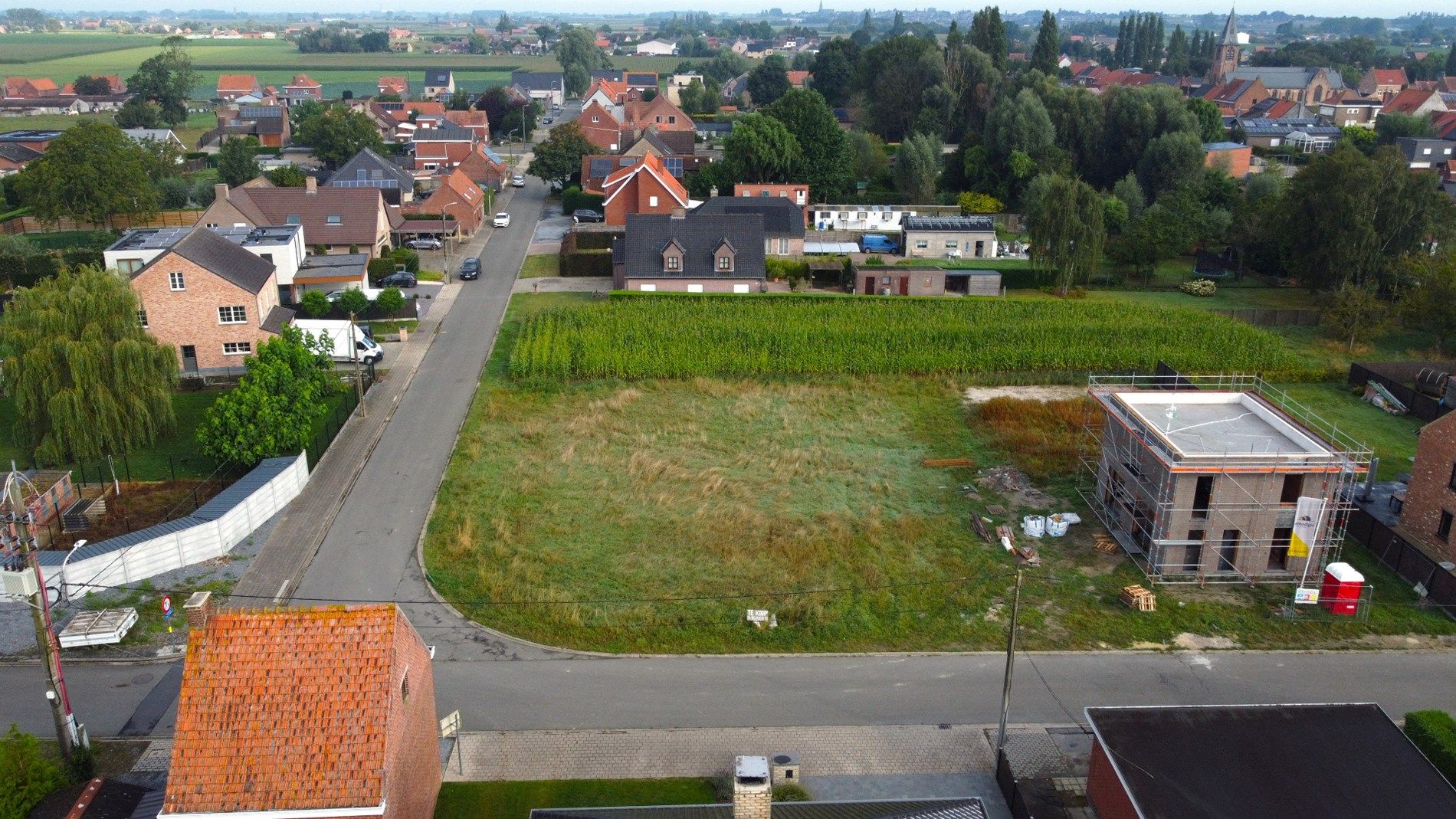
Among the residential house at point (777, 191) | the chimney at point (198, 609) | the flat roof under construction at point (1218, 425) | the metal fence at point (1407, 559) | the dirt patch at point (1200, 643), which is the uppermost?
the residential house at point (777, 191)

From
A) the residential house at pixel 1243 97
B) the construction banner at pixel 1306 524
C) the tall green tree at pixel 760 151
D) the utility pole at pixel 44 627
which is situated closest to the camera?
the utility pole at pixel 44 627

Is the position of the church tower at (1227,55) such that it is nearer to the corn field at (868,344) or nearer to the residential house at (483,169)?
the residential house at (483,169)

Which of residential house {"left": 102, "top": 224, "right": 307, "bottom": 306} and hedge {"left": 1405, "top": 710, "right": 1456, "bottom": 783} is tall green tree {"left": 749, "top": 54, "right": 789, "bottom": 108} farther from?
hedge {"left": 1405, "top": 710, "right": 1456, "bottom": 783}

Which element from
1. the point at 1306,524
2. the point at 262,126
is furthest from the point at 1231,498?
the point at 262,126

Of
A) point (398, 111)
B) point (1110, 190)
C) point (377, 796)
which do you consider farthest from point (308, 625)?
point (398, 111)

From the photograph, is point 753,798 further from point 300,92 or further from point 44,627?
point 300,92

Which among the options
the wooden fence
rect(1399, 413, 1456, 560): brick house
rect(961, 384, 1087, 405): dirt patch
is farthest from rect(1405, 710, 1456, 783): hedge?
the wooden fence

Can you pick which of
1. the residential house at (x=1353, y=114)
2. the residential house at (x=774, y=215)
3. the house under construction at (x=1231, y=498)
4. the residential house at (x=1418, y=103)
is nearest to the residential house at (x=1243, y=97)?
the residential house at (x=1353, y=114)
